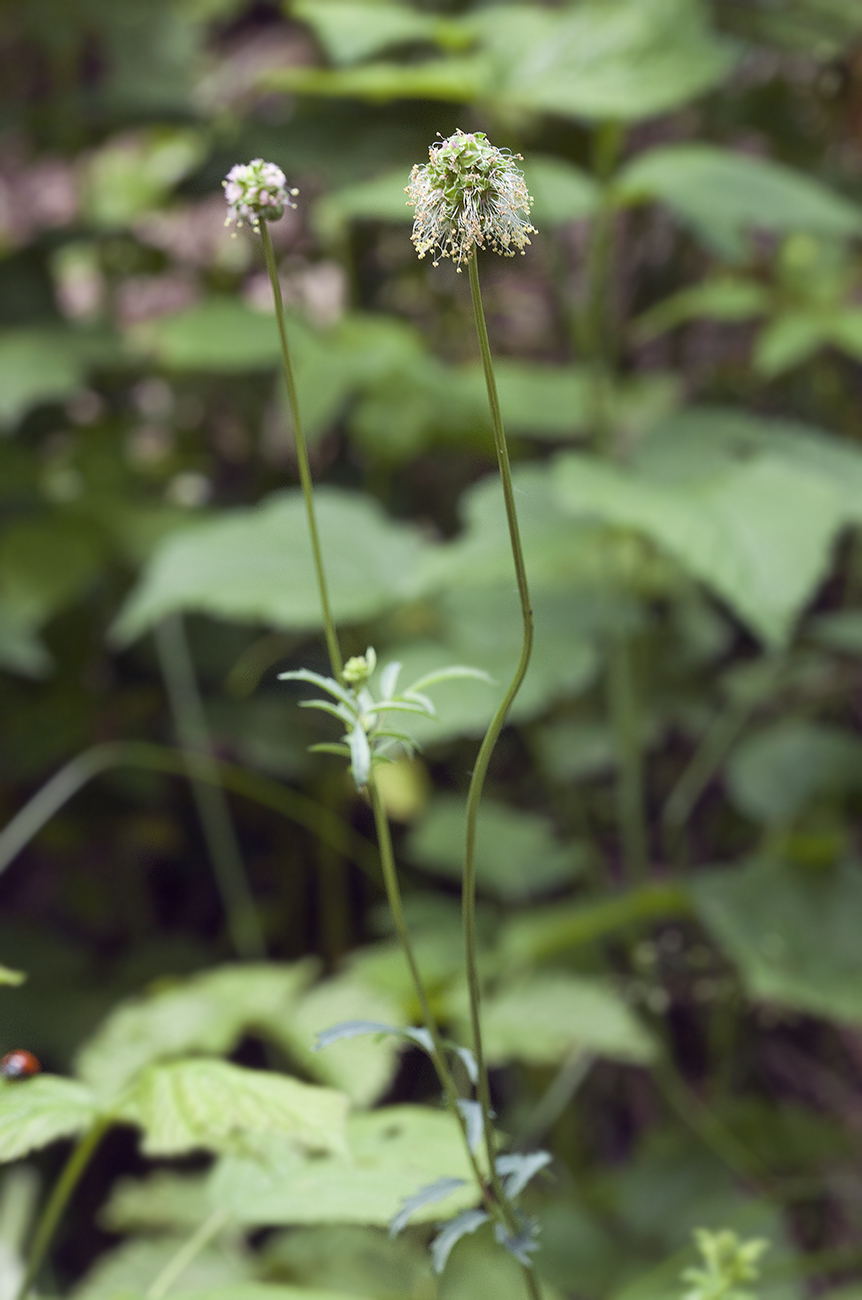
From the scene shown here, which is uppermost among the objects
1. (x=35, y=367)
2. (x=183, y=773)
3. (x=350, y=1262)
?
(x=35, y=367)

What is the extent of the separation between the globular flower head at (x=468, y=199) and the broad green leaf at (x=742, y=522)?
1.58 ft

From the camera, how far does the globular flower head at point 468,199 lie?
256 mm

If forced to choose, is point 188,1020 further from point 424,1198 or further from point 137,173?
point 137,173

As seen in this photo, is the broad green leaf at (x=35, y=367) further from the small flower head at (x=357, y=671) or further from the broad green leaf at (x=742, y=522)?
the small flower head at (x=357, y=671)

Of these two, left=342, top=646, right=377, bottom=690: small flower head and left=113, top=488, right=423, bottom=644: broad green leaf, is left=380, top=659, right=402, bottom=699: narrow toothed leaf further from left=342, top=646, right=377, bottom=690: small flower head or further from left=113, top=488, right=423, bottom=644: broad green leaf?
left=113, top=488, right=423, bottom=644: broad green leaf

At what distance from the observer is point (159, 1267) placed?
698mm

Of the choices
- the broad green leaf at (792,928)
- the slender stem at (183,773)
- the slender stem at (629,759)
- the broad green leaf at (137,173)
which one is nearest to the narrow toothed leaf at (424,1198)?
the broad green leaf at (792,928)

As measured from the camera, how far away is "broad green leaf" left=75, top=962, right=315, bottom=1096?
26.2 inches

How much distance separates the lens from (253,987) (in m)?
0.75

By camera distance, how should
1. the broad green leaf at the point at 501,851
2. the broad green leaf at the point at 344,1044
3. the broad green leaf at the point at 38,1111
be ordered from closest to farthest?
1. the broad green leaf at the point at 38,1111
2. the broad green leaf at the point at 344,1044
3. the broad green leaf at the point at 501,851

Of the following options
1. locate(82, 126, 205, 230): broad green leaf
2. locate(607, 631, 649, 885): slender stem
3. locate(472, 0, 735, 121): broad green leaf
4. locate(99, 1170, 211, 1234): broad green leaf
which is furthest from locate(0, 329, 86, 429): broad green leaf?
locate(99, 1170, 211, 1234): broad green leaf

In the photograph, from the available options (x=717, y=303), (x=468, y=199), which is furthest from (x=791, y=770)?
(x=468, y=199)

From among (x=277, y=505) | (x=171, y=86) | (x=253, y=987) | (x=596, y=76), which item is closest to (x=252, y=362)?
(x=277, y=505)

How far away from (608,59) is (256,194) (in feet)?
2.71
